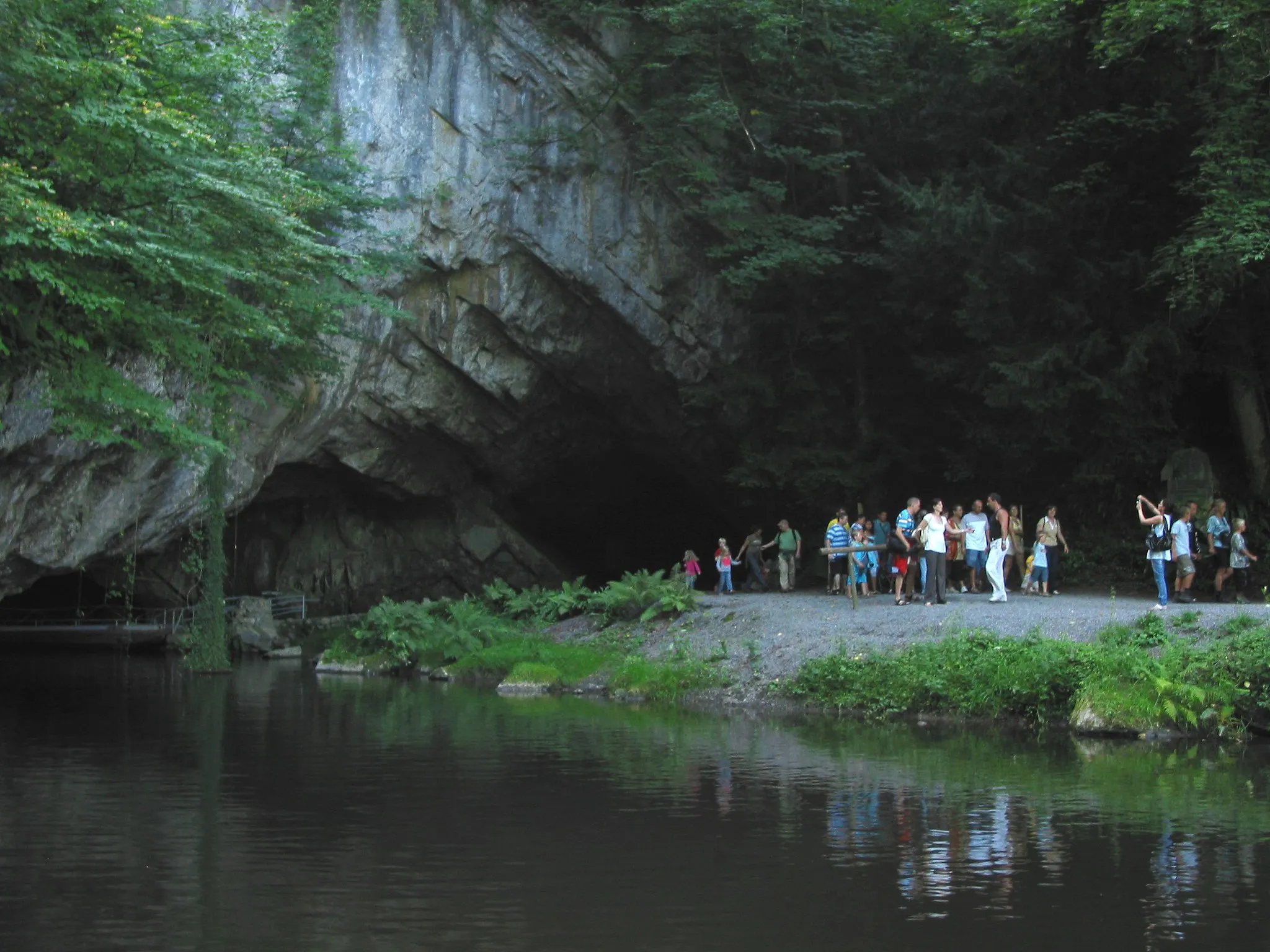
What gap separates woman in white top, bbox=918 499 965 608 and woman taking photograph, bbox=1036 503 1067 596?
227 cm

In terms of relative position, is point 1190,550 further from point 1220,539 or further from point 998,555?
point 998,555

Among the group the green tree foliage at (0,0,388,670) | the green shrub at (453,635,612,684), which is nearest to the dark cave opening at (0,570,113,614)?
the green shrub at (453,635,612,684)

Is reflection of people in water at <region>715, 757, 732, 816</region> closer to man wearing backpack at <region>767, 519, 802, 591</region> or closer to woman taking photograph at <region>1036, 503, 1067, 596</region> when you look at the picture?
woman taking photograph at <region>1036, 503, 1067, 596</region>

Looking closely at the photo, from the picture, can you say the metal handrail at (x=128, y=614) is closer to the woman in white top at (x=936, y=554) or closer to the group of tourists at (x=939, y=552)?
the group of tourists at (x=939, y=552)

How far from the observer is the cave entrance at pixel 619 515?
124 feet

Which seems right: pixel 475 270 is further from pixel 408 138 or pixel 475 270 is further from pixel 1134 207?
pixel 1134 207

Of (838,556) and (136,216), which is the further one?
(838,556)

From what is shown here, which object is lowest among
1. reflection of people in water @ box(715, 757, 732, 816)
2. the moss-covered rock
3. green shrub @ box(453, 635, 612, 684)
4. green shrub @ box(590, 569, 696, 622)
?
reflection of people in water @ box(715, 757, 732, 816)

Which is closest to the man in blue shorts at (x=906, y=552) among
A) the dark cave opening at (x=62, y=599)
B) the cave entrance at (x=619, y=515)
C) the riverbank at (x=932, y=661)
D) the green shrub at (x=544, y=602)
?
the riverbank at (x=932, y=661)

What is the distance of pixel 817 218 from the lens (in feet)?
96.1

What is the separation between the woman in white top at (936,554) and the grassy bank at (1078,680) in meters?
2.62

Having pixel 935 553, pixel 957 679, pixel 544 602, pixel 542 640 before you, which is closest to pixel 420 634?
pixel 542 640

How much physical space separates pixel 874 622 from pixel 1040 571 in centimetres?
449

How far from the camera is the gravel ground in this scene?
1820cm
